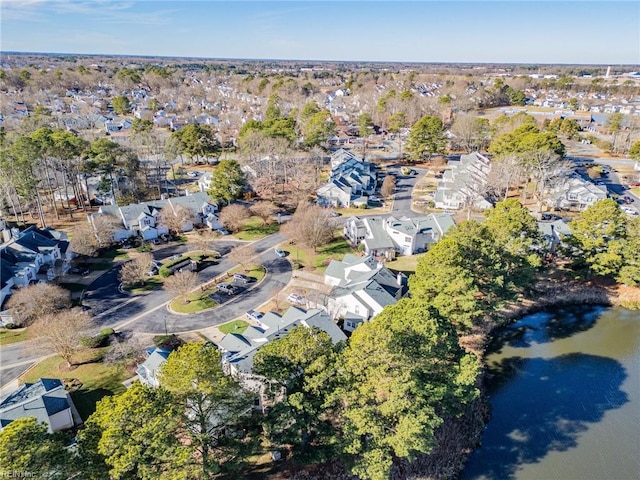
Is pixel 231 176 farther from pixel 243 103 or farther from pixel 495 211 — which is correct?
pixel 243 103

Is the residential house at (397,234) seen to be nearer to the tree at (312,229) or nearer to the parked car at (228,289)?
the tree at (312,229)

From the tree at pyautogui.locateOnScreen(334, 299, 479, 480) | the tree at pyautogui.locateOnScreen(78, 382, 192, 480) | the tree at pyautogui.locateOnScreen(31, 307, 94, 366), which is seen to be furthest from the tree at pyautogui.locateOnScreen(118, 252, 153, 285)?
the tree at pyautogui.locateOnScreen(334, 299, 479, 480)

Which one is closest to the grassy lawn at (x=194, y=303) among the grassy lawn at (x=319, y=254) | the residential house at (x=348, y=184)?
the grassy lawn at (x=319, y=254)

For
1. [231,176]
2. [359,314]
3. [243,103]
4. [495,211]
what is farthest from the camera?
[243,103]

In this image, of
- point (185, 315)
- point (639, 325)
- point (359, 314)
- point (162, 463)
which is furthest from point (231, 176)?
point (639, 325)

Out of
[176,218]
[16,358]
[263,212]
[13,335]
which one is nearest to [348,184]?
[263,212]

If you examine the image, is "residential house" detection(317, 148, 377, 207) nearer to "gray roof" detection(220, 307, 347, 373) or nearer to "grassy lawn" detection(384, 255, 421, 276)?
"grassy lawn" detection(384, 255, 421, 276)

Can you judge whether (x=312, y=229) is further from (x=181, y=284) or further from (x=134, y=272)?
(x=134, y=272)
